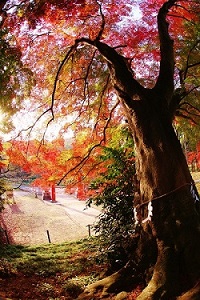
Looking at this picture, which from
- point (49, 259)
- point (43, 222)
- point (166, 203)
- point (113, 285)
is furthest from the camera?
point (43, 222)

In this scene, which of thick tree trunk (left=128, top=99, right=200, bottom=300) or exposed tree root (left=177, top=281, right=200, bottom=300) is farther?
thick tree trunk (left=128, top=99, right=200, bottom=300)

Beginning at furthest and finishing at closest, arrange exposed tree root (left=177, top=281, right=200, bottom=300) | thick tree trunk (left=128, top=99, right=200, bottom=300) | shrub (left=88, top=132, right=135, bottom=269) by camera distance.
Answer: shrub (left=88, top=132, right=135, bottom=269) < thick tree trunk (left=128, top=99, right=200, bottom=300) < exposed tree root (left=177, top=281, right=200, bottom=300)

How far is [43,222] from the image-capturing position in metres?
20.0

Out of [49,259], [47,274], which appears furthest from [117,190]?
[49,259]

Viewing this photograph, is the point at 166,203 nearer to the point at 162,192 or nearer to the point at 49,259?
the point at 162,192

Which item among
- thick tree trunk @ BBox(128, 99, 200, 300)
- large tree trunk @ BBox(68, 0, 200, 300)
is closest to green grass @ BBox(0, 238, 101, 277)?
large tree trunk @ BBox(68, 0, 200, 300)

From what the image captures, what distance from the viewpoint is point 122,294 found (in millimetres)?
4770

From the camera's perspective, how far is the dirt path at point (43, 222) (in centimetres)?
1661

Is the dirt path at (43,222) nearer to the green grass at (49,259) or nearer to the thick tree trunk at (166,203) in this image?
the green grass at (49,259)

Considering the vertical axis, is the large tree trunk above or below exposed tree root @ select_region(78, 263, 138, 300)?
above

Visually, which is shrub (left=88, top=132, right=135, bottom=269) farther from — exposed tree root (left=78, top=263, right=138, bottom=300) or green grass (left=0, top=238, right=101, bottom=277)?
exposed tree root (left=78, top=263, right=138, bottom=300)

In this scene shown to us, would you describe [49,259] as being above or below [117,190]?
below

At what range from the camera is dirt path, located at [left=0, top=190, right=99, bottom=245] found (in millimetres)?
16609

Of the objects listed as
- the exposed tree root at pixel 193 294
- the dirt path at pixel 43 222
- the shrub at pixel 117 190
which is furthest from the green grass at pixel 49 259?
the dirt path at pixel 43 222
